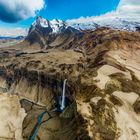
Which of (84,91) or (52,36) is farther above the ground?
(52,36)

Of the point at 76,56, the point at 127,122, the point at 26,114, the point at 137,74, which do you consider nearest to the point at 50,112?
the point at 26,114

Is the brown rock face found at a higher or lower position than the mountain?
lower

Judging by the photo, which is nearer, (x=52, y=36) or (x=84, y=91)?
(x=84, y=91)

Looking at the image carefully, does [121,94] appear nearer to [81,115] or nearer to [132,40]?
[81,115]

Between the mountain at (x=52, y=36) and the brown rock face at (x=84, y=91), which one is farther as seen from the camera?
the mountain at (x=52, y=36)

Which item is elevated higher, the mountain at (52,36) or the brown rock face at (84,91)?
the mountain at (52,36)

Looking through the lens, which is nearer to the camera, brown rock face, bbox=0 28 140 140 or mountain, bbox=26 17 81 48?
brown rock face, bbox=0 28 140 140

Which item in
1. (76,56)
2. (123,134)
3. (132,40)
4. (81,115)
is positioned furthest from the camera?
(76,56)

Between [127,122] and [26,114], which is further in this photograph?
[26,114]
